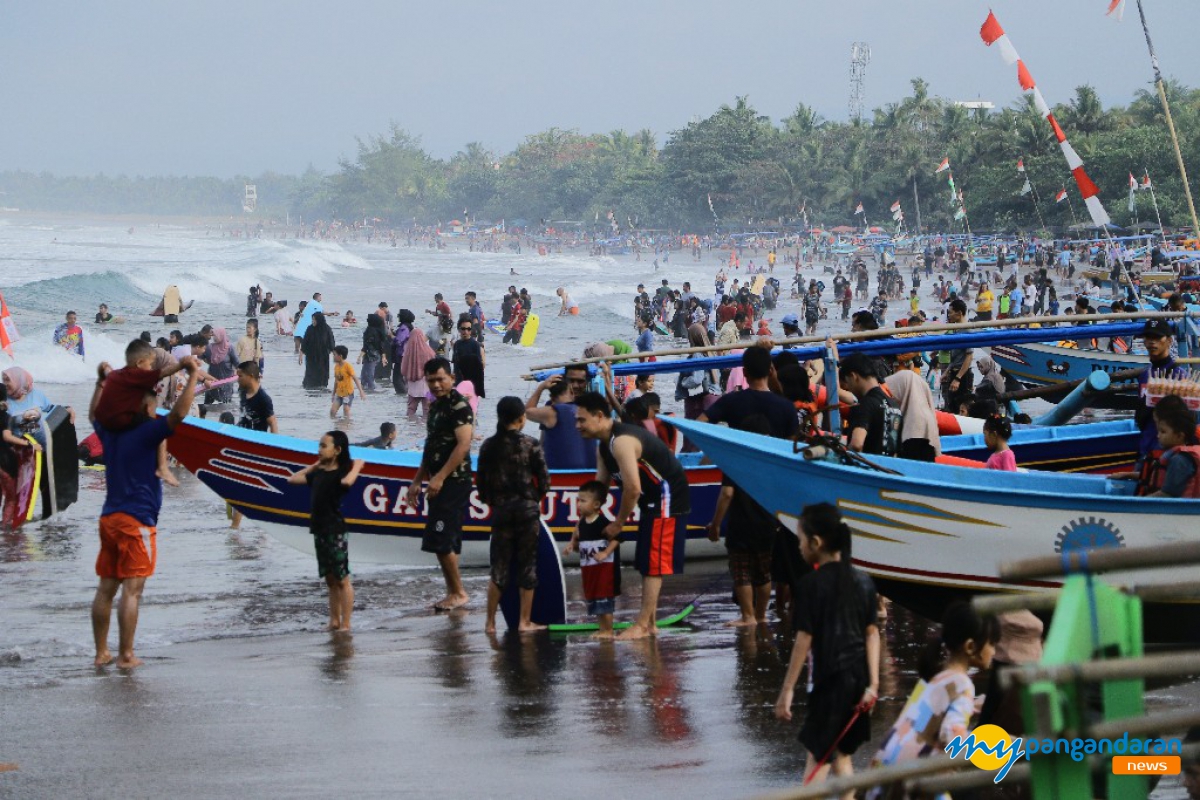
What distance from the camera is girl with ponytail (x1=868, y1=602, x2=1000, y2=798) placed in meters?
4.71

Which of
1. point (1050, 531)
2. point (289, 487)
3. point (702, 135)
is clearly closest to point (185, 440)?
point (289, 487)

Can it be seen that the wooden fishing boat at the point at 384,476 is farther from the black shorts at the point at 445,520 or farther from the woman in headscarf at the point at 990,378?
the woman in headscarf at the point at 990,378

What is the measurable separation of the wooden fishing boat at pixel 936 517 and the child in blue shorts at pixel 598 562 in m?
0.71

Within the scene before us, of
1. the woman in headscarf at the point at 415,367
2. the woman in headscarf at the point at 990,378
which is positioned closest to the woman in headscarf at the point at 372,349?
the woman in headscarf at the point at 415,367

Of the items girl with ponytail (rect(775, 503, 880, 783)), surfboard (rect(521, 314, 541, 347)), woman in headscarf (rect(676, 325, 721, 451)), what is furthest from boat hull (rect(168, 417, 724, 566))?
surfboard (rect(521, 314, 541, 347))

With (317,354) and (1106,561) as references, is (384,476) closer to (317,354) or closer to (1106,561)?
(1106,561)

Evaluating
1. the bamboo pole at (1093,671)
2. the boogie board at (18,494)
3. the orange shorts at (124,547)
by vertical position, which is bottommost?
the boogie board at (18,494)

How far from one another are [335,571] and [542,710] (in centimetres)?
233

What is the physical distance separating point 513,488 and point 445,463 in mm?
787

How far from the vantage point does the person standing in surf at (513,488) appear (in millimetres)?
8852

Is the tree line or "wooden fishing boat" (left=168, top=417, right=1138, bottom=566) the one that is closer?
"wooden fishing boat" (left=168, top=417, right=1138, bottom=566)

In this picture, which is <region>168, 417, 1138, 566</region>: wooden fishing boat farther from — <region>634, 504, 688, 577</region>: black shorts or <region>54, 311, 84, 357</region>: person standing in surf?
<region>54, 311, 84, 357</region>: person standing in surf

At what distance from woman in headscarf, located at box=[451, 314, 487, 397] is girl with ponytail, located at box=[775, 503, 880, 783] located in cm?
1042

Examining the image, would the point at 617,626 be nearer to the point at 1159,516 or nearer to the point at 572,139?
the point at 1159,516
